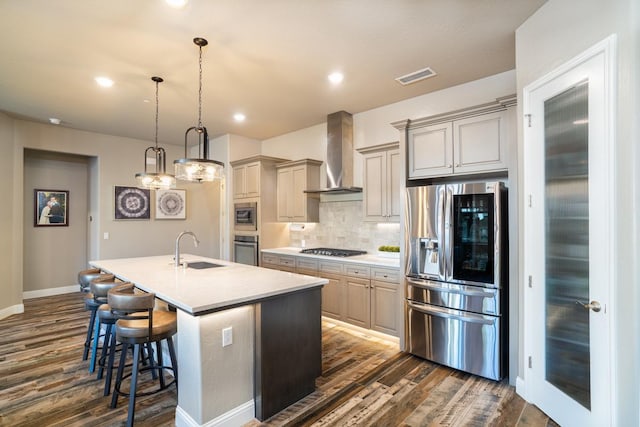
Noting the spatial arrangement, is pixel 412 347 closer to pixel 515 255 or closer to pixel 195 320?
pixel 515 255

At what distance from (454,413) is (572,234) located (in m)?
1.54

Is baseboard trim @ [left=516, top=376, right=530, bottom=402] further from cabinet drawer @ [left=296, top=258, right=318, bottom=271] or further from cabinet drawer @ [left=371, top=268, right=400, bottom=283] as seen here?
cabinet drawer @ [left=296, top=258, right=318, bottom=271]

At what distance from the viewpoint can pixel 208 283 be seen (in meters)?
2.52

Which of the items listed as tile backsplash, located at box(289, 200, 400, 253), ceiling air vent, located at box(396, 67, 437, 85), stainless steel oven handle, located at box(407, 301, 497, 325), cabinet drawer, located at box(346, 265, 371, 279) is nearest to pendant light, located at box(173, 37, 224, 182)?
cabinet drawer, located at box(346, 265, 371, 279)

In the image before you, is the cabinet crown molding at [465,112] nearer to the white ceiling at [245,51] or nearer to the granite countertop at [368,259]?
the white ceiling at [245,51]

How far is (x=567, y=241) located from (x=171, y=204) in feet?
21.3

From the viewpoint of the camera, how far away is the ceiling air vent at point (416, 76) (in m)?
3.31

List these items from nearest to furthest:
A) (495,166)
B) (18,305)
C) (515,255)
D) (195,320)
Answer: (195,320) < (515,255) < (495,166) < (18,305)

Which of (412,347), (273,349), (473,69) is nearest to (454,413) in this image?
(412,347)

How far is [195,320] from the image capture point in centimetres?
199

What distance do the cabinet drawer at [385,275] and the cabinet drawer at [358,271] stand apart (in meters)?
0.08

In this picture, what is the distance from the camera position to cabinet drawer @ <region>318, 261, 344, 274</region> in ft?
13.3

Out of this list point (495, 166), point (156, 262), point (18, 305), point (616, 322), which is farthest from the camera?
point (18, 305)

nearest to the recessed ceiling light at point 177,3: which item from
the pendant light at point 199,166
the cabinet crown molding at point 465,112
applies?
the pendant light at point 199,166
